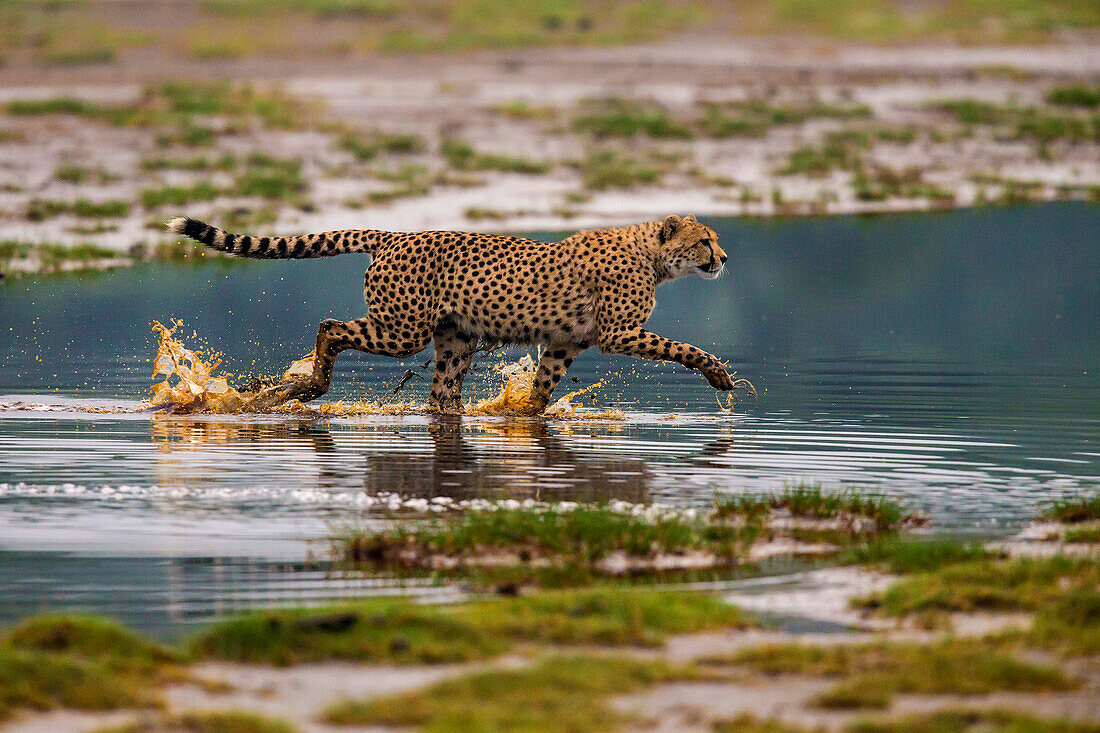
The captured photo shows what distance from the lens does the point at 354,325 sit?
1616 centimetres

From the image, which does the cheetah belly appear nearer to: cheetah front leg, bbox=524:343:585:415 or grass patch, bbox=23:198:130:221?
cheetah front leg, bbox=524:343:585:415

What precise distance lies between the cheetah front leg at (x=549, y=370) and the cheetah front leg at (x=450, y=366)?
62cm

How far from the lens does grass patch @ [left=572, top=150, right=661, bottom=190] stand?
38.3 meters

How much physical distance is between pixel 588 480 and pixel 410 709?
5.69 m

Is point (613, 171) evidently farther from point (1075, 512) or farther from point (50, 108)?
point (1075, 512)

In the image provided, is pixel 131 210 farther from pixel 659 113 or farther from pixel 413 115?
pixel 659 113

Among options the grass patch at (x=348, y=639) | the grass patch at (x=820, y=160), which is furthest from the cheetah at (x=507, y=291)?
the grass patch at (x=820, y=160)

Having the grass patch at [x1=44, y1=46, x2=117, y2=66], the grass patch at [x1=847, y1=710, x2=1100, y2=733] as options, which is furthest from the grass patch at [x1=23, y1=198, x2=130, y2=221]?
the grass patch at [x1=847, y1=710, x2=1100, y2=733]

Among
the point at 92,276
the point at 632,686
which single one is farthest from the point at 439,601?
the point at 92,276

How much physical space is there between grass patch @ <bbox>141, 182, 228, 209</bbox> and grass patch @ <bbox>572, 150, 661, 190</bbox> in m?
7.64

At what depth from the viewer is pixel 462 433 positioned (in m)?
15.0

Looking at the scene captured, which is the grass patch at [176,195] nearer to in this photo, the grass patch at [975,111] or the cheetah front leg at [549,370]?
the cheetah front leg at [549,370]

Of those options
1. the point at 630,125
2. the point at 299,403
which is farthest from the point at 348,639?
the point at 630,125

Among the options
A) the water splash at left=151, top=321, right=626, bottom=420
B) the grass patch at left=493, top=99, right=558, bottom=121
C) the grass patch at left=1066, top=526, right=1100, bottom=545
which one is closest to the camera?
the grass patch at left=1066, top=526, right=1100, bottom=545
